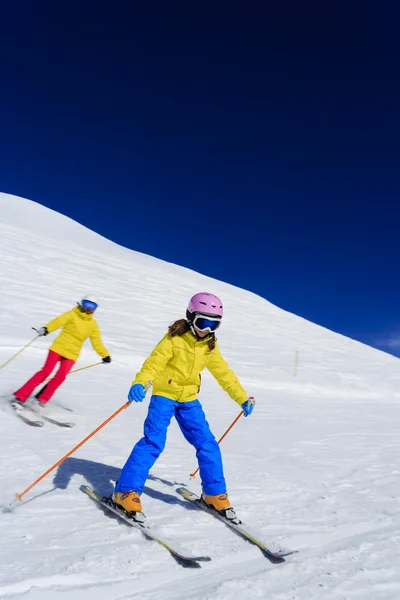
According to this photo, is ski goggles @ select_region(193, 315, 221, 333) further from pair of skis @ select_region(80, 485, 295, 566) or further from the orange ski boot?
pair of skis @ select_region(80, 485, 295, 566)

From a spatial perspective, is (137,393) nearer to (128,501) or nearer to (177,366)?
(177,366)

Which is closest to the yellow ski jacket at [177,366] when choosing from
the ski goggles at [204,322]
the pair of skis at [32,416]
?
the ski goggles at [204,322]

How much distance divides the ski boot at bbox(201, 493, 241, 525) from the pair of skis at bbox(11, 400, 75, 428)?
3157mm

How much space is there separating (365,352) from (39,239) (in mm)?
18599

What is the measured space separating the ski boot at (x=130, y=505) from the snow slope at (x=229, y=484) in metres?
0.12

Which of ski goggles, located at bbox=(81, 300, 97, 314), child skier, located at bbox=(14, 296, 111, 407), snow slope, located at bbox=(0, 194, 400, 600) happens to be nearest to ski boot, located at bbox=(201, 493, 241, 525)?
snow slope, located at bbox=(0, 194, 400, 600)

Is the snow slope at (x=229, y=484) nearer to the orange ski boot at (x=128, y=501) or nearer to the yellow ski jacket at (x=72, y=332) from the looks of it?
the orange ski boot at (x=128, y=501)

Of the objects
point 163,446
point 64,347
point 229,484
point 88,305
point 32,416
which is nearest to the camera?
point 163,446

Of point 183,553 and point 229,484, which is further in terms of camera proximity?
point 229,484

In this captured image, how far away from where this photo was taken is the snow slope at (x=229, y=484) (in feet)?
9.30

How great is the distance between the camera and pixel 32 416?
6.48 m

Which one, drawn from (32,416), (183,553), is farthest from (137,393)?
(32,416)

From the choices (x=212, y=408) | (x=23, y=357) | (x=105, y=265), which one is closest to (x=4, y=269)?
(x=105, y=265)

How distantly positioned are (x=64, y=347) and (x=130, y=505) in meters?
3.90
